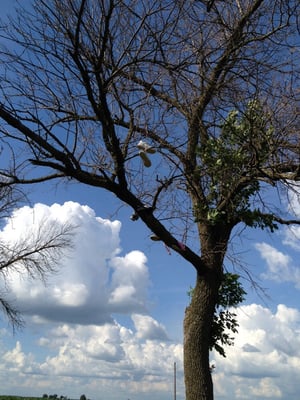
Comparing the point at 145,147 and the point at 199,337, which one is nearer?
the point at 145,147

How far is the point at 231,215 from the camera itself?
6625 millimetres

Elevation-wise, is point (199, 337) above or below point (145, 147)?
below

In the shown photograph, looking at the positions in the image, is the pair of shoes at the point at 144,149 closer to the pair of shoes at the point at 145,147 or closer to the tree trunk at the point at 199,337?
the pair of shoes at the point at 145,147

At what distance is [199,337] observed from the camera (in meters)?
6.11

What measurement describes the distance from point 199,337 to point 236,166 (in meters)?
2.13

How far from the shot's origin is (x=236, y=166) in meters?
5.94

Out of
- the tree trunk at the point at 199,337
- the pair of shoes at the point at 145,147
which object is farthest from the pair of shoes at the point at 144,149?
the tree trunk at the point at 199,337

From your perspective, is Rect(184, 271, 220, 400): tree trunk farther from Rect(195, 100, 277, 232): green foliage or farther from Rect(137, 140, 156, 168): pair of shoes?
Rect(137, 140, 156, 168): pair of shoes

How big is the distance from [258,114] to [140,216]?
1771mm

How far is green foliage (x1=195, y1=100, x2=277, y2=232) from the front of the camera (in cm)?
543

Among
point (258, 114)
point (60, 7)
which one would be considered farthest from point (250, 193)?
point (60, 7)

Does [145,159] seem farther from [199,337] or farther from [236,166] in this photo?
[199,337]

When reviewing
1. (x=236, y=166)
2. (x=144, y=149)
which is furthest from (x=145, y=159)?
(x=236, y=166)

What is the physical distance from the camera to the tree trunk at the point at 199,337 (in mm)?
5930
